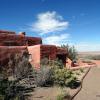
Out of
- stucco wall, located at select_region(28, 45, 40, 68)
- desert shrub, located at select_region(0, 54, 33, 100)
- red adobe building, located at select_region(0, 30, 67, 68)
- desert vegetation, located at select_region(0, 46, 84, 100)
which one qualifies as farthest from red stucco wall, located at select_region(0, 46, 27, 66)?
desert vegetation, located at select_region(0, 46, 84, 100)

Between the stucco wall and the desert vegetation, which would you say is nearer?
the desert vegetation

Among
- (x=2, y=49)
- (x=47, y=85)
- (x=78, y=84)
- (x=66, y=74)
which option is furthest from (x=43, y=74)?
(x=2, y=49)

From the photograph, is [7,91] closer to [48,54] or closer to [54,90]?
[54,90]

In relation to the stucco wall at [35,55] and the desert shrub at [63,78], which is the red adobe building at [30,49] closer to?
the stucco wall at [35,55]

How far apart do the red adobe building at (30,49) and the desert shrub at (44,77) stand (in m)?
7.95

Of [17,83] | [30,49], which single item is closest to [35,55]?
[30,49]

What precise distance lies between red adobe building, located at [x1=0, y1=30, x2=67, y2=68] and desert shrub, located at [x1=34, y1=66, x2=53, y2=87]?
7.95 meters

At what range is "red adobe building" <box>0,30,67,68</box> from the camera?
23.8 meters

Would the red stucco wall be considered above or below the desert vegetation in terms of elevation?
→ above

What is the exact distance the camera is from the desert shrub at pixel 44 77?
613 inches

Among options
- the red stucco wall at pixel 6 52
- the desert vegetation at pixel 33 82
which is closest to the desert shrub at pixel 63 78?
the desert vegetation at pixel 33 82

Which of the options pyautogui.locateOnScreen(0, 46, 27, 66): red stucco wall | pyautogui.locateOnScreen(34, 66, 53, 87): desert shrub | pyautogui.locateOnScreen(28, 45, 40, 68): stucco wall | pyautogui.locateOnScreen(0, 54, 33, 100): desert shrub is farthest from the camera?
pyautogui.locateOnScreen(28, 45, 40, 68): stucco wall

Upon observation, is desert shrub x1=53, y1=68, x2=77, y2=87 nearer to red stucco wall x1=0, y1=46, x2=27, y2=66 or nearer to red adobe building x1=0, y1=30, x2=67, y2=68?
red adobe building x1=0, y1=30, x2=67, y2=68

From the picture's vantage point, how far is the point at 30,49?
2650 cm
